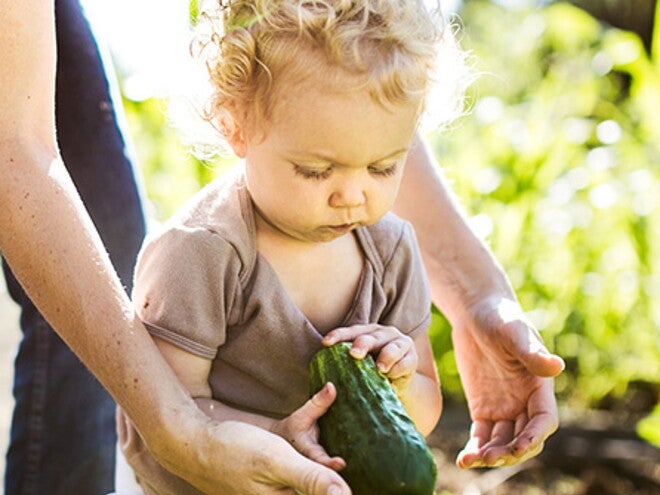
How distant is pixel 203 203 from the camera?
7.32 ft

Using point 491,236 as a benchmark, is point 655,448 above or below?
below

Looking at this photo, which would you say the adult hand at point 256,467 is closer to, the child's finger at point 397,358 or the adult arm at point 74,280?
the adult arm at point 74,280

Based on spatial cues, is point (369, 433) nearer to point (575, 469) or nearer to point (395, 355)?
point (395, 355)

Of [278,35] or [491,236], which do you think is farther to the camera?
[491,236]

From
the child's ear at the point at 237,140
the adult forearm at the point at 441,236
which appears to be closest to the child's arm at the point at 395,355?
the child's ear at the point at 237,140

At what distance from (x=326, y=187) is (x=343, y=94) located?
0.18m

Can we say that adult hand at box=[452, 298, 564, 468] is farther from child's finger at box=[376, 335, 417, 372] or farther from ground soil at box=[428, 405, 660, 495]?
ground soil at box=[428, 405, 660, 495]

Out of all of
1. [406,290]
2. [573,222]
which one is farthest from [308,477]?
[573,222]

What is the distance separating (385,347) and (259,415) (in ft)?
0.97

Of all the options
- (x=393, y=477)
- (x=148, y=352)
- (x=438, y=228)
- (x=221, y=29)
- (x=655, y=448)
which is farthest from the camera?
(x=655, y=448)

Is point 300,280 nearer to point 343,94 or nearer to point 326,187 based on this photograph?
point 326,187

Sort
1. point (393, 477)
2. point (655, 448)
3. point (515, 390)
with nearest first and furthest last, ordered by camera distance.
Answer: point (393, 477), point (515, 390), point (655, 448)

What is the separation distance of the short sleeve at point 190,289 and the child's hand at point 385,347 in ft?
0.72

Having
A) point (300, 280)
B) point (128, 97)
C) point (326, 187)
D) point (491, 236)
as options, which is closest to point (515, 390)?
point (300, 280)
